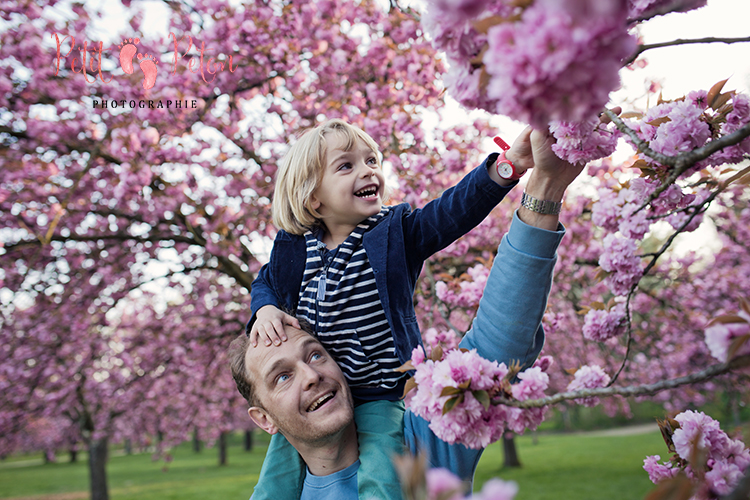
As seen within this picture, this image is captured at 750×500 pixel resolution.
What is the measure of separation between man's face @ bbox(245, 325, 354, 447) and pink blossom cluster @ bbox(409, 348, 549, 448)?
0.67 metres

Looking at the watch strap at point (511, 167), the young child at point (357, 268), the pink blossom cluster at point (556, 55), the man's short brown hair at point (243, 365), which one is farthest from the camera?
the man's short brown hair at point (243, 365)

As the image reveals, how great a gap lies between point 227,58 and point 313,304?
11.9 feet

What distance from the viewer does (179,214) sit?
175 inches

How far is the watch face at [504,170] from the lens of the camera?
134 cm

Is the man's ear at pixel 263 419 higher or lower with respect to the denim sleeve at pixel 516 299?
lower

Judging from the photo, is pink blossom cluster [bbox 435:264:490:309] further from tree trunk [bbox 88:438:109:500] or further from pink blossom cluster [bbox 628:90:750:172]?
tree trunk [bbox 88:438:109:500]

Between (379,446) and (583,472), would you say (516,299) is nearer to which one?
(379,446)

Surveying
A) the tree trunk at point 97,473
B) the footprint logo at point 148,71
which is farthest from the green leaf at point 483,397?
the tree trunk at point 97,473

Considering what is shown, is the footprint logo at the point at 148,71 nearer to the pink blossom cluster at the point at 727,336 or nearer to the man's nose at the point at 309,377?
the man's nose at the point at 309,377

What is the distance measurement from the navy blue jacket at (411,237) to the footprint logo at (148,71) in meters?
3.73

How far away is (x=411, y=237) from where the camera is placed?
1.73 metres

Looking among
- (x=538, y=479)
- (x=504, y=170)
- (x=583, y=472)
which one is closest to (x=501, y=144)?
(x=504, y=170)

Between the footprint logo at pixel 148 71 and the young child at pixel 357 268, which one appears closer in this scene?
the young child at pixel 357 268

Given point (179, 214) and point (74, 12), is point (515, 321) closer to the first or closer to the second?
point (179, 214)
